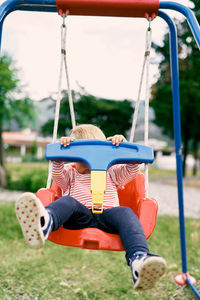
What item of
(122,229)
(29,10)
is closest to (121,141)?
(122,229)

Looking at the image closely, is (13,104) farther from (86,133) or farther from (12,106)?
(86,133)

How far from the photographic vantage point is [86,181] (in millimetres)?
1973

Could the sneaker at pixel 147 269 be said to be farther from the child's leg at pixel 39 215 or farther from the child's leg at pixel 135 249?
the child's leg at pixel 39 215

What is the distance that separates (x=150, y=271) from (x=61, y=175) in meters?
0.86

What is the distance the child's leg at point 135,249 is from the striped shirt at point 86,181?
0.17 meters

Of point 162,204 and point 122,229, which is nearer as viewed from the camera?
point 122,229

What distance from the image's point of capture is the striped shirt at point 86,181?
6.17ft

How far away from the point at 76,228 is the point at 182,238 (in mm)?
1194

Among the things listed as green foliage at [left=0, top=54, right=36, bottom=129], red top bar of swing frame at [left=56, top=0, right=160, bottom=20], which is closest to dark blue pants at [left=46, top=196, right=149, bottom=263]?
red top bar of swing frame at [left=56, top=0, right=160, bottom=20]

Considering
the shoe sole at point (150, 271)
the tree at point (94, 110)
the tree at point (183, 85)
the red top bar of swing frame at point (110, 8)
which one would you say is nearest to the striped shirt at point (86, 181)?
the shoe sole at point (150, 271)

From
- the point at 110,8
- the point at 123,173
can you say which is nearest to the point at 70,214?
the point at 123,173

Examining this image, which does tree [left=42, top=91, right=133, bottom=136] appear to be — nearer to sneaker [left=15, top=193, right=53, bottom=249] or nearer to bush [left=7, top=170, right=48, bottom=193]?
bush [left=7, top=170, right=48, bottom=193]

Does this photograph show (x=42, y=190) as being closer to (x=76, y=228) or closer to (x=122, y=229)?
(x=76, y=228)

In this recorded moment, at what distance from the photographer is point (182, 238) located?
2.61 m
